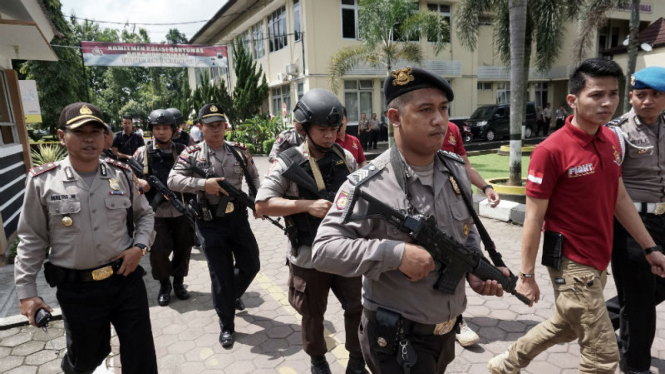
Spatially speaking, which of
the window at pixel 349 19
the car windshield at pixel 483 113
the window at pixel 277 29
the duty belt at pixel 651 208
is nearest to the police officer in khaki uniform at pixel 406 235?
the duty belt at pixel 651 208

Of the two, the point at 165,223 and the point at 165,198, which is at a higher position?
the point at 165,198

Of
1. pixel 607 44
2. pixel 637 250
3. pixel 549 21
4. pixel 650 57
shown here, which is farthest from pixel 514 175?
pixel 607 44

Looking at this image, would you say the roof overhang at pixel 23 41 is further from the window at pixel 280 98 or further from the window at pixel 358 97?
the window at pixel 280 98

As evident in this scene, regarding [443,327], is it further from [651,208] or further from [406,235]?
[651,208]

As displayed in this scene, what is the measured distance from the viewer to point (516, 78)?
7961mm

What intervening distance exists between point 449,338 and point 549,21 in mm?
14264

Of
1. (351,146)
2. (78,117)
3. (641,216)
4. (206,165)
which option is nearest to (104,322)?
(78,117)

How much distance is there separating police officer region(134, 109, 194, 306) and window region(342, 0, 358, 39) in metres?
16.8

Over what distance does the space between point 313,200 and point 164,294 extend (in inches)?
105

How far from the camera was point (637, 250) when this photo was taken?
2668 mm

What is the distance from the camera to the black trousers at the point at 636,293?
8.86 ft

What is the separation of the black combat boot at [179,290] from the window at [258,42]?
2176 centimetres

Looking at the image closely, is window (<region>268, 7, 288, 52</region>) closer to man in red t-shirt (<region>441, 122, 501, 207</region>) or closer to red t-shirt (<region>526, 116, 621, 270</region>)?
man in red t-shirt (<region>441, 122, 501, 207</region>)

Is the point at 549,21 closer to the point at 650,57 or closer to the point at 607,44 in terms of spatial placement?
the point at 650,57
